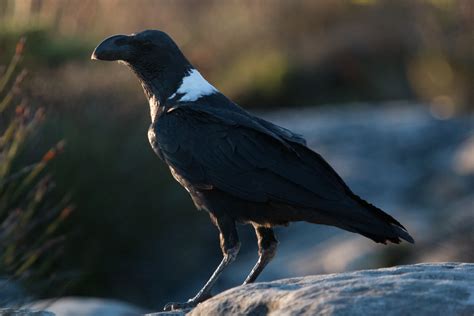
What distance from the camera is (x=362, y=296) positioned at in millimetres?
4309

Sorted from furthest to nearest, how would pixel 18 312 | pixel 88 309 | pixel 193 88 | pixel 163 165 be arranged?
1. pixel 163 165
2. pixel 88 309
3. pixel 193 88
4. pixel 18 312

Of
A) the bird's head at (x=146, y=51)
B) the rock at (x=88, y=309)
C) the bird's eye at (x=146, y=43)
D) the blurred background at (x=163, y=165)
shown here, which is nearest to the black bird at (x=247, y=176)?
the bird's head at (x=146, y=51)

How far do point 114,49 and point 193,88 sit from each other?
53cm

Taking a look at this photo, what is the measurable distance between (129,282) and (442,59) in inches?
397

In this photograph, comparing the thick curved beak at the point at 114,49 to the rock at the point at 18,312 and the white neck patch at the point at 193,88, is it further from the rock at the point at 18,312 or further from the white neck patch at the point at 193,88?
the rock at the point at 18,312

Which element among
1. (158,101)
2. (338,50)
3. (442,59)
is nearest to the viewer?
(158,101)

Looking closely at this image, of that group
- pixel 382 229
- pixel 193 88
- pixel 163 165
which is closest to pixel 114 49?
pixel 193 88

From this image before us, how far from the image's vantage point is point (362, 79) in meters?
19.5

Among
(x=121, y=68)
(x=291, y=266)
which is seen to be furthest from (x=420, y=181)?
(x=121, y=68)

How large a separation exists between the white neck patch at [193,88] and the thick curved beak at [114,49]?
1.26ft

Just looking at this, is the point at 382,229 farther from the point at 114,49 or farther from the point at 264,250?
the point at 114,49

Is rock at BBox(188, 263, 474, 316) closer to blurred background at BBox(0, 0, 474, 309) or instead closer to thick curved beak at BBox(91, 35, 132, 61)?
blurred background at BBox(0, 0, 474, 309)

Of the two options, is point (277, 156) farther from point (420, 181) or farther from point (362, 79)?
point (362, 79)

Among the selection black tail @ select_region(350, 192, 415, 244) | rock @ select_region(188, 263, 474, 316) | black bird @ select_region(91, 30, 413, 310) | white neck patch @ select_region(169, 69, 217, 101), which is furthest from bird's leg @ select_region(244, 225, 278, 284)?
rock @ select_region(188, 263, 474, 316)
